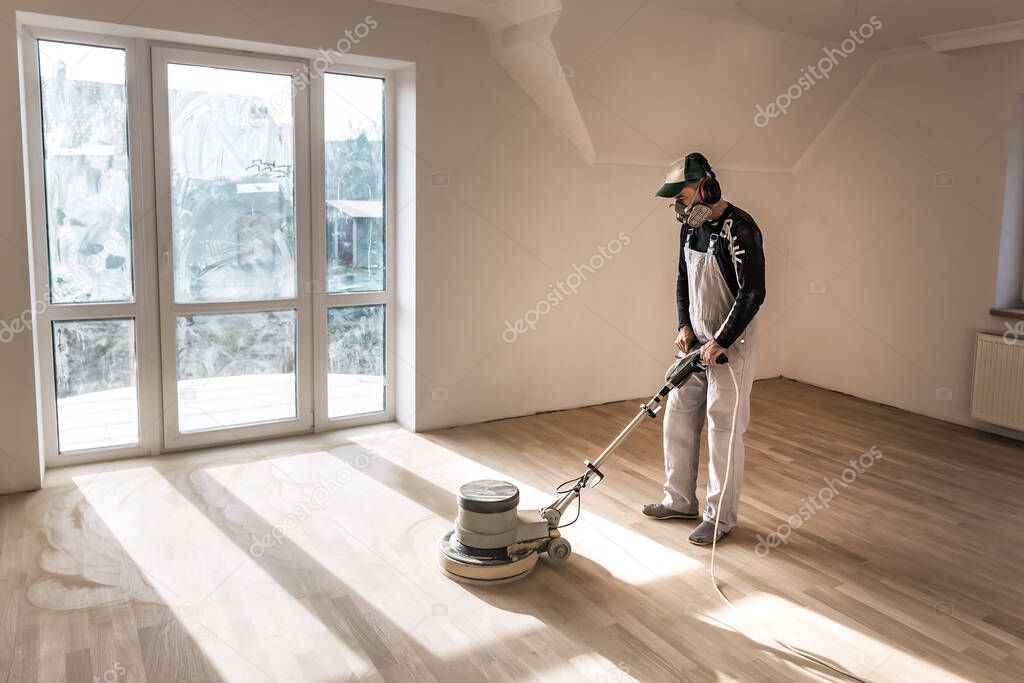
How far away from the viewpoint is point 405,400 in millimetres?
5133

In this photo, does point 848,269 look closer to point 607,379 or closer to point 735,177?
point 735,177

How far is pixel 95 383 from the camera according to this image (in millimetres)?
4305

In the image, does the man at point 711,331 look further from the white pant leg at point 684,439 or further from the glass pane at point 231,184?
the glass pane at point 231,184

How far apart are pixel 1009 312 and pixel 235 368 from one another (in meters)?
4.74

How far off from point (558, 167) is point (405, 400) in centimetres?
181

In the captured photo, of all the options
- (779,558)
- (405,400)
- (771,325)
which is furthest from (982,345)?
(405,400)

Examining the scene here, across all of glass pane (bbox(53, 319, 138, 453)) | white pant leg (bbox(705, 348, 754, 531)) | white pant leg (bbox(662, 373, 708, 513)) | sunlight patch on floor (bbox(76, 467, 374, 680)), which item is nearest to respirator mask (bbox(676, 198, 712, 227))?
white pant leg (bbox(705, 348, 754, 531))

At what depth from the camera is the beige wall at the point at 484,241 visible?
13.0 ft

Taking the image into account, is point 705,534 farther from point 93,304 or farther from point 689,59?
point 93,304

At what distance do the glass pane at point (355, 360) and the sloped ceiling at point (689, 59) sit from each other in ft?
5.80

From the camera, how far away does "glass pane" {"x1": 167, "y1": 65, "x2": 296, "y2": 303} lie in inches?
173

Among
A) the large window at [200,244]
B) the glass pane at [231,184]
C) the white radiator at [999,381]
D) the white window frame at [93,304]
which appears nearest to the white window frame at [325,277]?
the large window at [200,244]

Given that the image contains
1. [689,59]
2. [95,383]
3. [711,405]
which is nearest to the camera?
[711,405]

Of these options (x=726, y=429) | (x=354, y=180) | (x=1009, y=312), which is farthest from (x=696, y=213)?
(x=1009, y=312)
